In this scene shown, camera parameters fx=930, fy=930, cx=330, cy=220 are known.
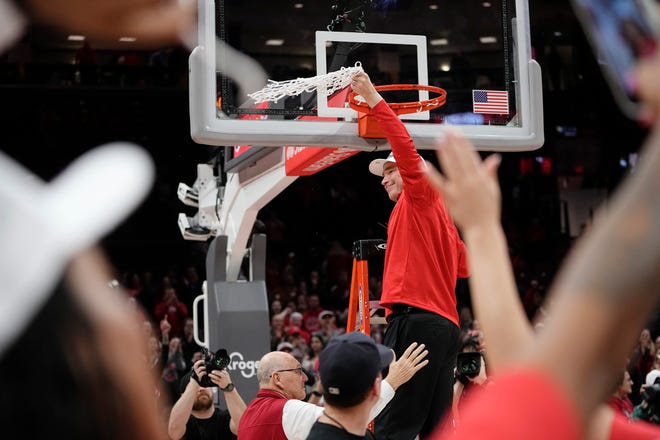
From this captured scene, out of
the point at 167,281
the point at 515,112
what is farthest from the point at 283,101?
the point at 167,281

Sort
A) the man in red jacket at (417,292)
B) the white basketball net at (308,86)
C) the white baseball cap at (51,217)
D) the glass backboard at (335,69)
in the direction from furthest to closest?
the white basketball net at (308,86) < the glass backboard at (335,69) < the man in red jacket at (417,292) < the white baseball cap at (51,217)

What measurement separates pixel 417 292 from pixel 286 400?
104 centimetres

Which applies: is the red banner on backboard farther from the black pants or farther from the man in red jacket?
the black pants

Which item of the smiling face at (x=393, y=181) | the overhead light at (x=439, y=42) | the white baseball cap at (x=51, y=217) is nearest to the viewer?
the white baseball cap at (x=51, y=217)

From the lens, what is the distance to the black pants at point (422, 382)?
4.94 meters

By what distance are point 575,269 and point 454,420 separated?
433 cm

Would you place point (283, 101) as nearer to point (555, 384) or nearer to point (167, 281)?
point (555, 384)

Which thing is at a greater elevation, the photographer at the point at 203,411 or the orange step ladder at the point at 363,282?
the orange step ladder at the point at 363,282

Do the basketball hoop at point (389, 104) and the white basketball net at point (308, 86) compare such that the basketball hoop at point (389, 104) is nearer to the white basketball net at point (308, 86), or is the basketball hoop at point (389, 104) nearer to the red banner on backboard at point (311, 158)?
the white basketball net at point (308, 86)

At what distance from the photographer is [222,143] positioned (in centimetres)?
551

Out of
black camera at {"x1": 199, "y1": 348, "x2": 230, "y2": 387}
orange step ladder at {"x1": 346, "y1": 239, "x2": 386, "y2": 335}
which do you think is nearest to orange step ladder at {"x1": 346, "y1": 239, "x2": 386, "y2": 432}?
orange step ladder at {"x1": 346, "y1": 239, "x2": 386, "y2": 335}

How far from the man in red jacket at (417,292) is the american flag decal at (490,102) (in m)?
1.14

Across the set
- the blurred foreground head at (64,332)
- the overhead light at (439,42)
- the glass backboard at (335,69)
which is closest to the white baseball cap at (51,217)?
the blurred foreground head at (64,332)

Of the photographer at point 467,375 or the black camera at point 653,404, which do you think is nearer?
the black camera at point 653,404
